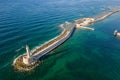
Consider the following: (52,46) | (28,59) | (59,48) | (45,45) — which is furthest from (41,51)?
(59,48)

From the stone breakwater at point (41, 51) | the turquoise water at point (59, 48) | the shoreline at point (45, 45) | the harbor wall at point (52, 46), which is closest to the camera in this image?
the turquoise water at point (59, 48)

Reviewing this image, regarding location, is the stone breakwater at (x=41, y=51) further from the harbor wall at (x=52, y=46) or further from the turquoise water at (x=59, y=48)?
the turquoise water at (x=59, y=48)

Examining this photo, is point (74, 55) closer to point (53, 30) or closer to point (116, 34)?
point (53, 30)

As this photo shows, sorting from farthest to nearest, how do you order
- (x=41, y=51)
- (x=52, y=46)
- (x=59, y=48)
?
1. (x=59, y=48)
2. (x=52, y=46)
3. (x=41, y=51)

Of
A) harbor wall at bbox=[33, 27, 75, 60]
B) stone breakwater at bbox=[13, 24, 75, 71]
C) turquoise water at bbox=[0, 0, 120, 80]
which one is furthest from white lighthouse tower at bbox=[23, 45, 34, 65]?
turquoise water at bbox=[0, 0, 120, 80]

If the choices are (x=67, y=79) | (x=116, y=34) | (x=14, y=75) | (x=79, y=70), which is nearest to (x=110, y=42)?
(x=116, y=34)

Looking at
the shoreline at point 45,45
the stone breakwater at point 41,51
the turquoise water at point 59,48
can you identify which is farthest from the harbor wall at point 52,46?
the turquoise water at point 59,48

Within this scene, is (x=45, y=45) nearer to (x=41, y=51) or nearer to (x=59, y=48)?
(x=41, y=51)

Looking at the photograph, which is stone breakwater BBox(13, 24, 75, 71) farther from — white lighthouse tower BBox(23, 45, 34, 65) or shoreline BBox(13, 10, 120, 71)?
white lighthouse tower BBox(23, 45, 34, 65)
